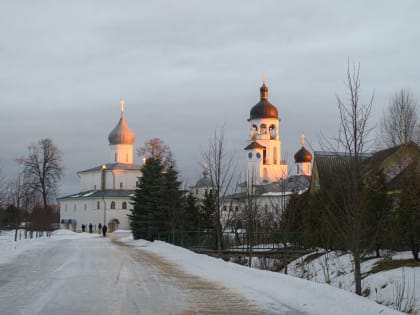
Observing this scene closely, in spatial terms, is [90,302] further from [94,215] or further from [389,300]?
[94,215]

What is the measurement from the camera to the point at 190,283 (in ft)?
47.1

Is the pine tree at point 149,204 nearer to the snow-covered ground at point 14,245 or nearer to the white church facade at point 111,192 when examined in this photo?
the snow-covered ground at point 14,245

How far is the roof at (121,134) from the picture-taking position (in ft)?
295

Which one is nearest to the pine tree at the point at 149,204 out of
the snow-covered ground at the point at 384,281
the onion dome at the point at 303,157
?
the snow-covered ground at the point at 384,281

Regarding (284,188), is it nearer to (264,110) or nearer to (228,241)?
(228,241)

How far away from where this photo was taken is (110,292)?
12.3 meters

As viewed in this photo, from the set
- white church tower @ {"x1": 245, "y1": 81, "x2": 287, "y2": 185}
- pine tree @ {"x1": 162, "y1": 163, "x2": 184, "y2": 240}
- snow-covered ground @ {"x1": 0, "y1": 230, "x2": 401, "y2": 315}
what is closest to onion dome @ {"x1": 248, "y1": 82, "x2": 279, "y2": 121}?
white church tower @ {"x1": 245, "y1": 81, "x2": 287, "y2": 185}

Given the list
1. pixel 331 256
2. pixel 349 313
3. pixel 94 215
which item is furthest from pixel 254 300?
pixel 94 215

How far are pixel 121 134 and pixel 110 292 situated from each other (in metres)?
78.6

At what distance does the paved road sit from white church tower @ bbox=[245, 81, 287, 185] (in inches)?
2851

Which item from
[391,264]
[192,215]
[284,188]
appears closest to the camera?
[391,264]

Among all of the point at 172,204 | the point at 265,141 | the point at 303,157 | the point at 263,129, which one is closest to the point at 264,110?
the point at 263,129

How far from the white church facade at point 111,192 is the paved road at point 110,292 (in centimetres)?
6928

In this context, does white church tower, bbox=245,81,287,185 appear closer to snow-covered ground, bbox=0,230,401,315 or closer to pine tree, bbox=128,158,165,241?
pine tree, bbox=128,158,165,241
